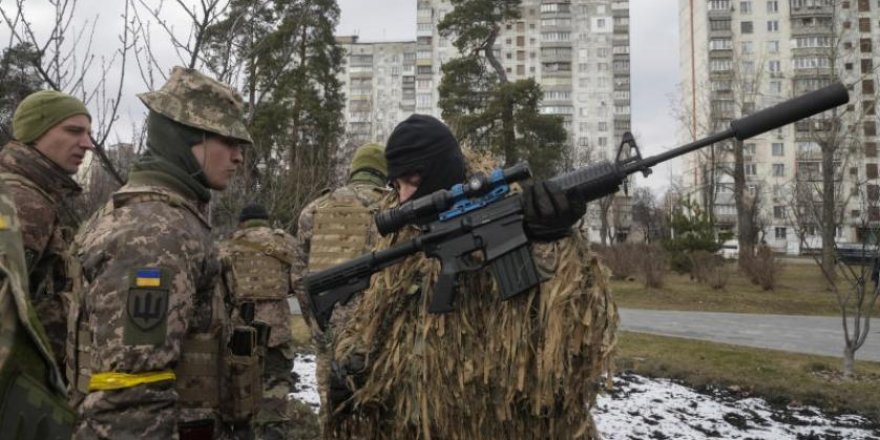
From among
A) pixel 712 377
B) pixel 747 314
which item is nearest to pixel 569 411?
pixel 712 377

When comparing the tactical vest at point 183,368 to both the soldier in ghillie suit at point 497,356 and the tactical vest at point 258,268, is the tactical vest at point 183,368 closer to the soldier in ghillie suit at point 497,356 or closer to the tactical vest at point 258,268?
the soldier in ghillie suit at point 497,356

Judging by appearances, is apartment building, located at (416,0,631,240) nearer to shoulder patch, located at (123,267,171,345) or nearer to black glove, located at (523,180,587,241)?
black glove, located at (523,180,587,241)

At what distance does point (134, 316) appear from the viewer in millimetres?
1758

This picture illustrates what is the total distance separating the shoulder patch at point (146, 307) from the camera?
1.75m

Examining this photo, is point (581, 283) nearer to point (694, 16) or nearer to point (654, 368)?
point (654, 368)

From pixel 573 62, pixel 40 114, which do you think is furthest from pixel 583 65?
pixel 40 114

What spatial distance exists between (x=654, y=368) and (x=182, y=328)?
730 centimetres

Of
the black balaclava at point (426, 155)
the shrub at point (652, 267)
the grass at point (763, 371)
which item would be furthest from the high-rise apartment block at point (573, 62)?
the black balaclava at point (426, 155)

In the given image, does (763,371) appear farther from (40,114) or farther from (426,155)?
(40,114)

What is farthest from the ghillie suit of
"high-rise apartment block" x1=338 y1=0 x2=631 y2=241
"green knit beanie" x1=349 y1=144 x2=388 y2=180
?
"high-rise apartment block" x1=338 y1=0 x2=631 y2=241

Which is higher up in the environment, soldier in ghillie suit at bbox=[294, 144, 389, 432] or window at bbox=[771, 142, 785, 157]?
window at bbox=[771, 142, 785, 157]

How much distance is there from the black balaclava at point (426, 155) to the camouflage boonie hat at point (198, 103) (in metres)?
0.61

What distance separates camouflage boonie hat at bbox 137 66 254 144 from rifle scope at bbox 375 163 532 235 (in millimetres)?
620

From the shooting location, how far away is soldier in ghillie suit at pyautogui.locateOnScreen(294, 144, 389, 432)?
3.99 meters
